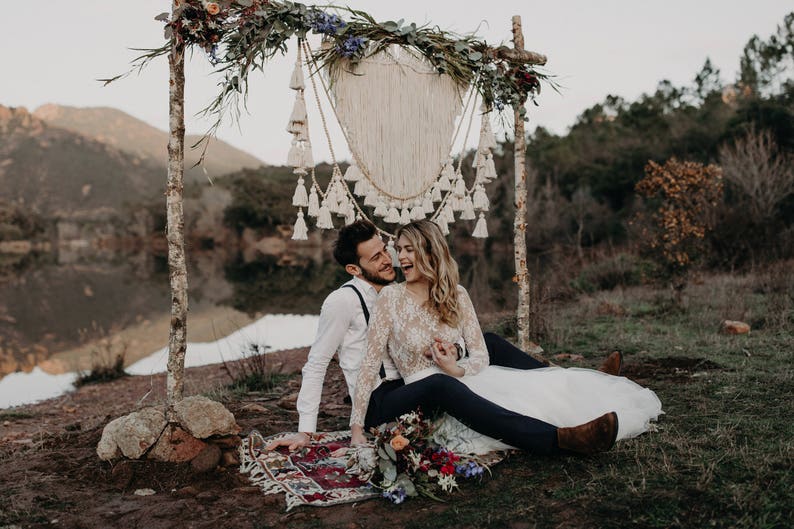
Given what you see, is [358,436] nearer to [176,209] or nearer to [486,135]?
[176,209]

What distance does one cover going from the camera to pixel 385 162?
5.45m

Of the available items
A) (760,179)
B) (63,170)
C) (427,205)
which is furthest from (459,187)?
(63,170)

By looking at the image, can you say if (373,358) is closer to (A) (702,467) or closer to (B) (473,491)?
(B) (473,491)

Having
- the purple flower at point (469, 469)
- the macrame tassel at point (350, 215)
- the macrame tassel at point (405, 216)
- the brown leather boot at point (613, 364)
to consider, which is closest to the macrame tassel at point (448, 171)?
the macrame tassel at point (405, 216)

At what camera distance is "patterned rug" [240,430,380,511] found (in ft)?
10.4

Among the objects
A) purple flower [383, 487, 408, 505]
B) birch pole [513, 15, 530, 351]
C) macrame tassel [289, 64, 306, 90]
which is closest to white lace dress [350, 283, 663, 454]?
purple flower [383, 487, 408, 505]

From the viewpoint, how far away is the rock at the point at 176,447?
12.2 ft

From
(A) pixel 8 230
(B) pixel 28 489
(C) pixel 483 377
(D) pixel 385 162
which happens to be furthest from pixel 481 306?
(A) pixel 8 230

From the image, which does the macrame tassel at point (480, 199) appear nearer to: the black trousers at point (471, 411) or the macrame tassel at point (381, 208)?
the macrame tassel at point (381, 208)

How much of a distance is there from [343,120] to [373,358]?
7.95 ft

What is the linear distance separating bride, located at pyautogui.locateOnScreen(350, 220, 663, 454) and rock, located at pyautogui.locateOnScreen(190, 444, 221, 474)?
888mm

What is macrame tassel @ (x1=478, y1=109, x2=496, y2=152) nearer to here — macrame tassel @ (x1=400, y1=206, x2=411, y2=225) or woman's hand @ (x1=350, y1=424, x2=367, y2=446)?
macrame tassel @ (x1=400, y1=206, x2=411, y2=225)

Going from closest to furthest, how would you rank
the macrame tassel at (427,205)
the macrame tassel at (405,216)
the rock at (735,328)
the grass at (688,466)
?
the grass at (688,466) → the macrame tassel at (405,216) → the macrame tassel at (427,205) → the rock at (735,328)

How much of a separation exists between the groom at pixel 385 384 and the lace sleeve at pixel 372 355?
125 millimetres
